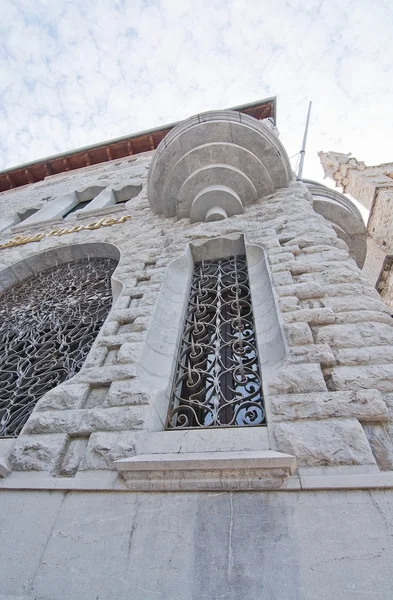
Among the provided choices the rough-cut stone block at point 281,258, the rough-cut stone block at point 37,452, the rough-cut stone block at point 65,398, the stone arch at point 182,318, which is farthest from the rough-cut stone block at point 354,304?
the rough-cut stone block at point 37,452

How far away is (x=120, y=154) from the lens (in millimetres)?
13688

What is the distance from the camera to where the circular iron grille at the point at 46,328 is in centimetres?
371

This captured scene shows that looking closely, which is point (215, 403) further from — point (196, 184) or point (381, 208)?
point (381, 208)

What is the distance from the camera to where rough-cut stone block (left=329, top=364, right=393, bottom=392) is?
2271mm

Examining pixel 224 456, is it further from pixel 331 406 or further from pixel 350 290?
pixel 350 290

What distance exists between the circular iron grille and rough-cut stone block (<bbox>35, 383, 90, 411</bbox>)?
58 cm

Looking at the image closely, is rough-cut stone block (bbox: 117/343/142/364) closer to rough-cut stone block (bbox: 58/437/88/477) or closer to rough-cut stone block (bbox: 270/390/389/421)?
rough-cut stone block (bbox: 58/437/88/477)

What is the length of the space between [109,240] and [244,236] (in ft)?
8.72

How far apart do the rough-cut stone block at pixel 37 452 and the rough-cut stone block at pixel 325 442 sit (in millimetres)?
1474

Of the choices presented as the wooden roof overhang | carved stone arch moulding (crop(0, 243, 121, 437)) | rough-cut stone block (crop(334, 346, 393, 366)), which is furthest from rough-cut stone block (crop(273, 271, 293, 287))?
the wooden roof overhang

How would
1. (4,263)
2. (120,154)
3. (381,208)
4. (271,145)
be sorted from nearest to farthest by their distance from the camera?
(271,145) < (4,263) < (381,208) < (120,154)

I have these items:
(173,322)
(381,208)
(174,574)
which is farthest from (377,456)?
(381,208)

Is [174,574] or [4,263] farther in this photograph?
[4,263]

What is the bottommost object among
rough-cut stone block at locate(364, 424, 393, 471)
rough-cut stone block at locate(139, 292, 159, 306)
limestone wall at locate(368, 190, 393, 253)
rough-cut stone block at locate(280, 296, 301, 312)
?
limestone wall at locate(368, 190, 393, 253)
